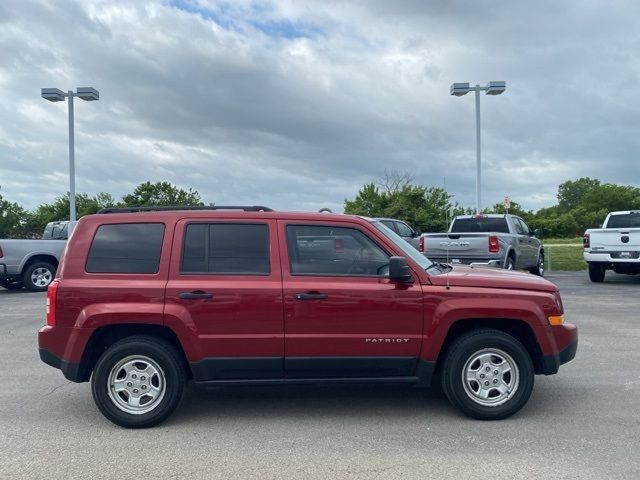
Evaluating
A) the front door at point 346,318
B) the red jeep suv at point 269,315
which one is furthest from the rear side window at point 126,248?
the front door at point 346,318

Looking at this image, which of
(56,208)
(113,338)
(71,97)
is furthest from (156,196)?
(113,338)

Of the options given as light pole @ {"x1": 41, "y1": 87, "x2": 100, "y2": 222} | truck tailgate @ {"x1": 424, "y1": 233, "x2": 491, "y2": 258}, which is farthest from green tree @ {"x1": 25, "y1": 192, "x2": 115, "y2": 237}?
truck tailgate @ {"x1": 424, "y1": 233, "x2": 491, "y2": 258}

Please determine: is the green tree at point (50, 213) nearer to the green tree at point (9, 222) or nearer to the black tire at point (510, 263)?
the green tree at point (9, 222)

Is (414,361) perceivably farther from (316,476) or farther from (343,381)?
(316,476)

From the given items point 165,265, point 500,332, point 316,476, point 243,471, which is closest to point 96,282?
point 165,265

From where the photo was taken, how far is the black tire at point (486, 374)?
4.96 meters

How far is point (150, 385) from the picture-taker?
4941mm

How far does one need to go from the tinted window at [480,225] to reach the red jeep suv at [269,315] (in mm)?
10575

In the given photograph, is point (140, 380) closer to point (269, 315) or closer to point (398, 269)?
point (269, 315)

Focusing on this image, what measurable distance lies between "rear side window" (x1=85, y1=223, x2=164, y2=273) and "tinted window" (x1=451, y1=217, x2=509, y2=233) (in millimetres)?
11794

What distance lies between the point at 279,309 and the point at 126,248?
54.6 inches

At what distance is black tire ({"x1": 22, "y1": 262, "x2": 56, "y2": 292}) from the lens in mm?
14953

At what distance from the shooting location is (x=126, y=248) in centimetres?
502

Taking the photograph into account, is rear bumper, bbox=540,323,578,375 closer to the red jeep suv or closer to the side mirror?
the red jeep suv
